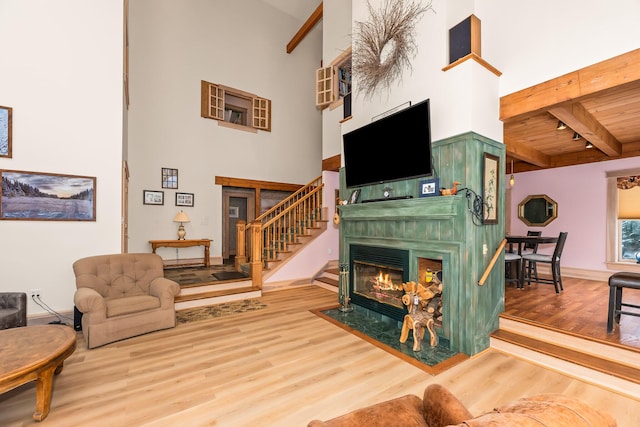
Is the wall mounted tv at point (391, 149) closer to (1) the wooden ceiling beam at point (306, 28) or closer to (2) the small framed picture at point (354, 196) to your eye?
(2) the small framed picture at point (354, 196)

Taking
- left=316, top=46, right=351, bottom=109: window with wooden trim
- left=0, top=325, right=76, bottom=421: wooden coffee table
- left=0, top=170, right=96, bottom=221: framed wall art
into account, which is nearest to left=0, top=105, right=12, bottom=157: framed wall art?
left=0, top=170, right=96, bottom=221: framed wall art

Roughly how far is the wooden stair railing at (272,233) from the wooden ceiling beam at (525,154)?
371cm

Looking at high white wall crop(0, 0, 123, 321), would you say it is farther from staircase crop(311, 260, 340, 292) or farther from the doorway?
staircase crop(311, 260, 340, 292)

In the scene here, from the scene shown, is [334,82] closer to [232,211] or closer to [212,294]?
[232,211]

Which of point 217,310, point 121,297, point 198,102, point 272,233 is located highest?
point 198,102

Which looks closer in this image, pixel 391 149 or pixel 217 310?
pixel 391 149

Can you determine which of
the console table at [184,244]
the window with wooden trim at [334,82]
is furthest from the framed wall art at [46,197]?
the window with wooden trim at [334,82]

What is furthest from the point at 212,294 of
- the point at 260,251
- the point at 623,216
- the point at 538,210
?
the point at 623,216

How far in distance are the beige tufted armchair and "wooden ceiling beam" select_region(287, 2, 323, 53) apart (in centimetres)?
698

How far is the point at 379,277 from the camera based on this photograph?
4.00 metres

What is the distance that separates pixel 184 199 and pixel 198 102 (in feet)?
7.78

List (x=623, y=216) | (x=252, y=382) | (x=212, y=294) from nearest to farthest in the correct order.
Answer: (x=252, y=382) → (x=212, y=294) → (x=623, y=216)

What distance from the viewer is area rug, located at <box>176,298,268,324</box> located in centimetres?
399

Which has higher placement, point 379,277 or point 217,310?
point 379,277
